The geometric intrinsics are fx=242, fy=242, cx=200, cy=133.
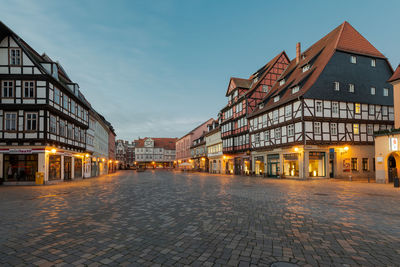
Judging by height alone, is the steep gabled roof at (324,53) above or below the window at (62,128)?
above

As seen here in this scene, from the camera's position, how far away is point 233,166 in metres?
47.2

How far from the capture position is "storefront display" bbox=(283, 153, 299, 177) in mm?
30156

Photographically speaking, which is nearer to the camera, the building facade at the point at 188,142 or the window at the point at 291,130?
the window at the point at 291,130

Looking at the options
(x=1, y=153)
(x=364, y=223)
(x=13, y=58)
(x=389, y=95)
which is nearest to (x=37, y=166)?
(x=1, y=153)

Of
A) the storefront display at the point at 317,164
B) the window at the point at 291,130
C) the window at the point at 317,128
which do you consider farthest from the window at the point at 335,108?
the storefront display at the point at 317,164

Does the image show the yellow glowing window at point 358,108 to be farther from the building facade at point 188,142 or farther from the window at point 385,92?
the building facade at point 188,142

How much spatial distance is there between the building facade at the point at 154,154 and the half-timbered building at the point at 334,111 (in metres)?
85.2

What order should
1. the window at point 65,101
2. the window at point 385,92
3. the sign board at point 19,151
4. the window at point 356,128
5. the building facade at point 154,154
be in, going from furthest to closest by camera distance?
the building facade at point 154,154, the window at point 385,92, the window at point 356,128, the window at point 65,101, the sign board at point 19,151

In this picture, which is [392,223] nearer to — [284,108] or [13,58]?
[284,108]

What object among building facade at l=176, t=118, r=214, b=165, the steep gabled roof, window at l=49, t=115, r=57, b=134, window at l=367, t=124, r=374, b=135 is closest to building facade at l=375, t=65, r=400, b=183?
window at l=367, t=124, r=374, b=135

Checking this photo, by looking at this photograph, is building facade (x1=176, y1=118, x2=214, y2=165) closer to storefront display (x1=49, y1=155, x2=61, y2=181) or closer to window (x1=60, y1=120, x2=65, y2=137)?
window (x1=60, y1=120, x2=65, y2=137)

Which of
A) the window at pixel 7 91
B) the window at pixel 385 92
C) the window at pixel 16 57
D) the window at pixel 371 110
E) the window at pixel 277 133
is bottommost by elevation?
the window at pixel 277 133

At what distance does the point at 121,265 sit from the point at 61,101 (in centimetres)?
2729

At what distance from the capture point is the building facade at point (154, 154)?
11275 cm
